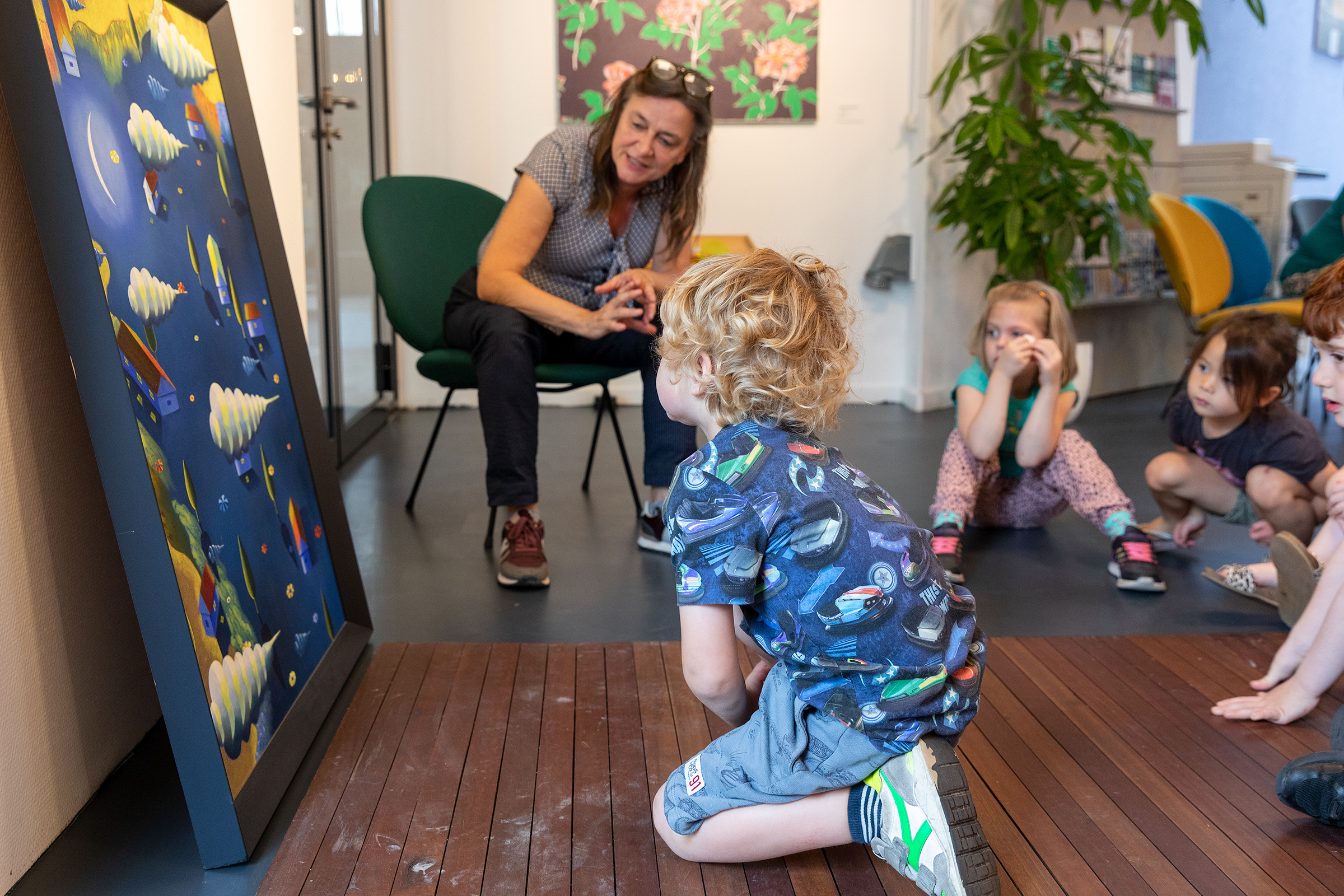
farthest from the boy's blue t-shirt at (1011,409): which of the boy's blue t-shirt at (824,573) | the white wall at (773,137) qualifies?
the white wall at (773,137)

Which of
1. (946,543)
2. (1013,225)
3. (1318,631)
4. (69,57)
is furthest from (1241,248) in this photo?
(69,57)

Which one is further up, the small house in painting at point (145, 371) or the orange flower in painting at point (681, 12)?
Answer: the orange flower in painting at point (681, 12)

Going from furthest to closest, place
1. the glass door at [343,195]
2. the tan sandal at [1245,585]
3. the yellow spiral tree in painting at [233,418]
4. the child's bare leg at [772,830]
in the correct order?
1. the glass door at [343,195]
2. the tan sandal at [1245,585]
3. the yellow spiral tree in painting at [233,418]
4. the child's bare leg at [772,830]

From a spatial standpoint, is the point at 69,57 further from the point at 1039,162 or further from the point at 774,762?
the point at 1039,162

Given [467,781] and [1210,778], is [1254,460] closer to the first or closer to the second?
[1210,778]

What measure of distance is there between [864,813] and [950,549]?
1.15 metres

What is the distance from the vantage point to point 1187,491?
230cm

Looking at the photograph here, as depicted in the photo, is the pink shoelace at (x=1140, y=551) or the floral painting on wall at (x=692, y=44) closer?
the pink shoelace at (x=1140, y=551)

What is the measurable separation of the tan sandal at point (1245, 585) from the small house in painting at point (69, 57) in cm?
205

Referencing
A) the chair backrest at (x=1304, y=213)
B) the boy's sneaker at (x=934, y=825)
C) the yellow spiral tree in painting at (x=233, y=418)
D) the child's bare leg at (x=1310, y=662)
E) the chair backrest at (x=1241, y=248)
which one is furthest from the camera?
the chair backrest at (x=1304, y=213)

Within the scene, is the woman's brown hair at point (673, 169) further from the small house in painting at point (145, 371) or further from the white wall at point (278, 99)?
the small house in painting at point (145, 371)

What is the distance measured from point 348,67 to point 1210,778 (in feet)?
10.6

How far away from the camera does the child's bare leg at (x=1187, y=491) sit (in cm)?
229

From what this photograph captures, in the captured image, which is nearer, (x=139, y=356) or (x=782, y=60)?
(x=139, y=356)
